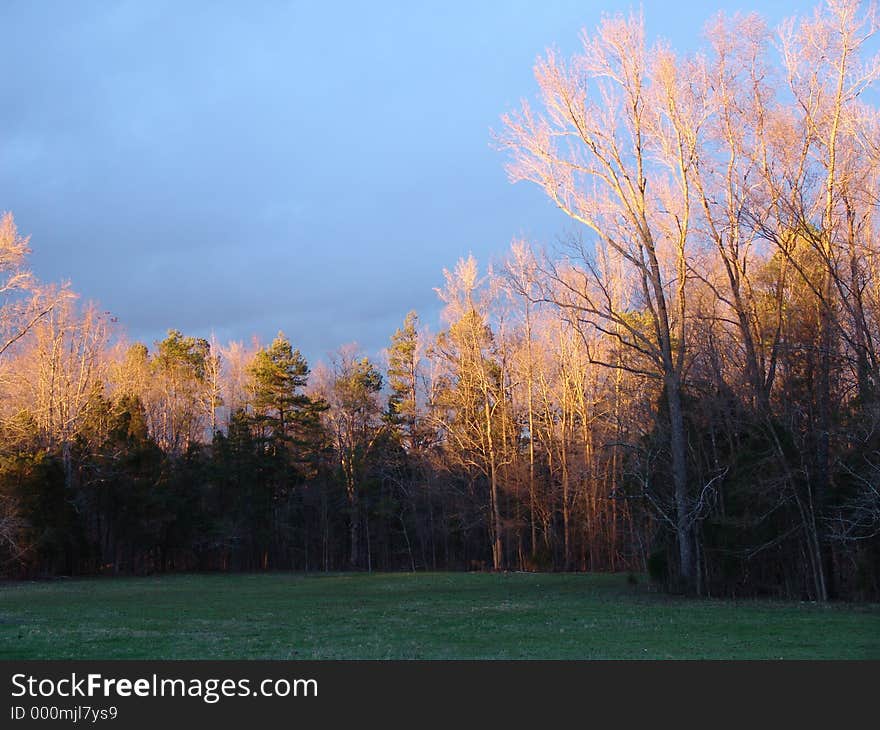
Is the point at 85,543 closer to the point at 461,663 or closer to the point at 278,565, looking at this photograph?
the point at 278,565

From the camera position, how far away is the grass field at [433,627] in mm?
9984

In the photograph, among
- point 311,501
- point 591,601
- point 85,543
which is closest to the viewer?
point 591,601

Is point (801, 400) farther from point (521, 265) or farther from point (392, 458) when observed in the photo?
point (392, 458)

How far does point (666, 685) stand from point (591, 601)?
38.3ft

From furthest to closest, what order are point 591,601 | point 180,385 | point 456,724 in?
point 180,385, point 591,601, point 456,724

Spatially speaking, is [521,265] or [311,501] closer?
[521,265]

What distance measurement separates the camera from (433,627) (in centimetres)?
1324

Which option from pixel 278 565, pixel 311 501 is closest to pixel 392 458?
pixel 311 501

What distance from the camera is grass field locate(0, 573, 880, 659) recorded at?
32.8 feet

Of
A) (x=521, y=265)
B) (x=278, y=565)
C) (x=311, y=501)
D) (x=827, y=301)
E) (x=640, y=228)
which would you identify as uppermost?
(x=521, y=265)

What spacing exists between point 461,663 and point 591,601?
35.3 ft

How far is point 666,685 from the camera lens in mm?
7672

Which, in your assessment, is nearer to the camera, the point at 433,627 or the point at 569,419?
the point at 433,627

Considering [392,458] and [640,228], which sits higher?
[640,228]
